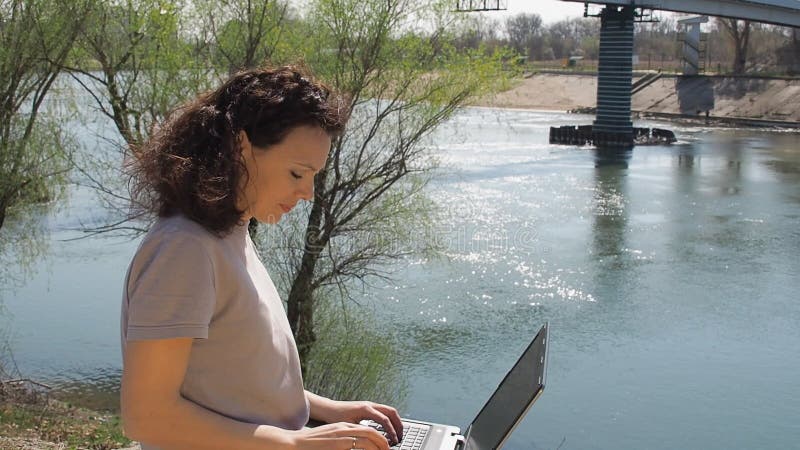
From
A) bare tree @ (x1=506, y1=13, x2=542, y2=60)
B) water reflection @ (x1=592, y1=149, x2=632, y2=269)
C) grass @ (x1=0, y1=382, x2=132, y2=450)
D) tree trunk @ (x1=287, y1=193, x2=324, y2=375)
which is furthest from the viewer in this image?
bare tree @ (x1=506, y1=13, x2=542, y2=60)

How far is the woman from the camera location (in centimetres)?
119

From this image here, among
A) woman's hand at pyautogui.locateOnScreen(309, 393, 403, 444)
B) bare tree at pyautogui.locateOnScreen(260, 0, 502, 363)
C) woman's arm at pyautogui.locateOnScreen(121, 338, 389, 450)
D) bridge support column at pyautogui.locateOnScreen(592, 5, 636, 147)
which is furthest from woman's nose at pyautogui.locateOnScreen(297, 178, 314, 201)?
bridge support column at pyautogui.locateOnScreen(592, 5, 636, 147)

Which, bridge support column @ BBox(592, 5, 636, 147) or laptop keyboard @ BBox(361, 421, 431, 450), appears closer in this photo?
laptop keyboard @ BBox(361, 421, 431, 450)

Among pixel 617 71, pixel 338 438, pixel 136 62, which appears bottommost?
pixel 338 438

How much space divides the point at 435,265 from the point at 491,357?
260 cm

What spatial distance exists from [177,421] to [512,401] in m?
0.75

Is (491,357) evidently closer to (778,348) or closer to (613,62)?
(778,348)

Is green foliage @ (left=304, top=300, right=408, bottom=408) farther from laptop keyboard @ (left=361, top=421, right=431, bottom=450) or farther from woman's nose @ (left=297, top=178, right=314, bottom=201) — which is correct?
woman's nose @ (left=297, top=178, right=314, bottom=201)

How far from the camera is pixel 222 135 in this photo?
4.29 ft

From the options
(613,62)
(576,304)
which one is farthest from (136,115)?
(613,62)

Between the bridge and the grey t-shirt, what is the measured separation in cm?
2823

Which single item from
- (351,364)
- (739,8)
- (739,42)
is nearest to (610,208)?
(351,364)

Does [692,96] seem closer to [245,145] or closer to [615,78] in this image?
[615,78]

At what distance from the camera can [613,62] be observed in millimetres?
30438
